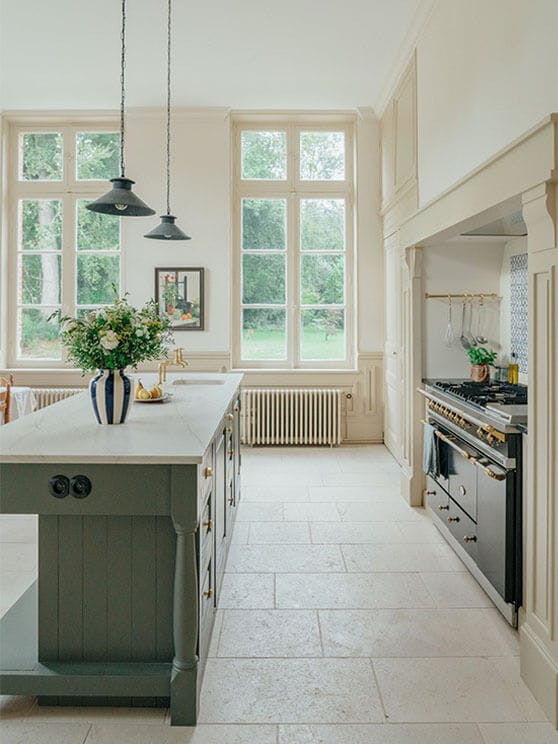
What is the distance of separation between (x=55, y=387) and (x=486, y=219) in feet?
16.7

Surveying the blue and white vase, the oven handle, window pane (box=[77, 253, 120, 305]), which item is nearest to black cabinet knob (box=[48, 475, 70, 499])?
the blue and white vase

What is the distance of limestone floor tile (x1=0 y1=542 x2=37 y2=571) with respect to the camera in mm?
3096

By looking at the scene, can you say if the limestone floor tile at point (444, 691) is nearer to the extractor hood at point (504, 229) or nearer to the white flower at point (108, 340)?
the white flower at point (108, 340)

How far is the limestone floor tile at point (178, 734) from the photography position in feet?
5.88

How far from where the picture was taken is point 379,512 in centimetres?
403

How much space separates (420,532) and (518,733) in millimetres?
1826

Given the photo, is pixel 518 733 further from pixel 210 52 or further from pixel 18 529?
pixel 210 52

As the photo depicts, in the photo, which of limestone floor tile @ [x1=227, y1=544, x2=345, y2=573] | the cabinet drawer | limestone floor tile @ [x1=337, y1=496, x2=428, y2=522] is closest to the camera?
A: the cabinet drawer

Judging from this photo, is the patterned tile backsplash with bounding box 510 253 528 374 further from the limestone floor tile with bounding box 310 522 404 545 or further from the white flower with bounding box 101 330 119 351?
the white flower with bounding box 101 330 119 351

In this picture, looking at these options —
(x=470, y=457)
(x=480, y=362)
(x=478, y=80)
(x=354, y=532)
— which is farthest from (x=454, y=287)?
(x=354, y=532)

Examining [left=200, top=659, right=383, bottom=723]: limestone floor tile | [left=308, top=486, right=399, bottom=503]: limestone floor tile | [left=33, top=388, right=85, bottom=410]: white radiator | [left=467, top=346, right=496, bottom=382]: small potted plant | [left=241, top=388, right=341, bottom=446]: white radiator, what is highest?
[left=467, top=346, right=496, bottom=382]: small potted plant

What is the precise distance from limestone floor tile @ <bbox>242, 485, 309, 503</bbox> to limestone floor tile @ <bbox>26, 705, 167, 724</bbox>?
2.36 m

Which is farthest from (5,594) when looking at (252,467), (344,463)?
(344,463)

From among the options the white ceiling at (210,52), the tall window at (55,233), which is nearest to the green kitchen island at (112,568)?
the white ceiling at (210,52)
